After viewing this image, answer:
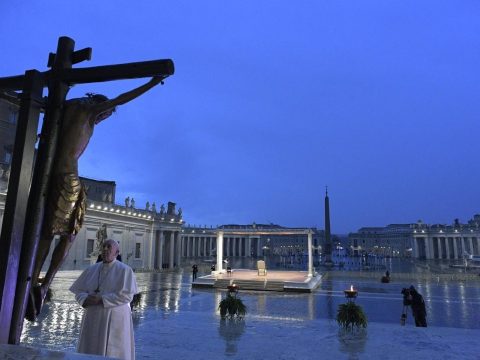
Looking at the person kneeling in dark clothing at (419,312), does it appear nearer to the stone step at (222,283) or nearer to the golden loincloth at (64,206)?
the golden loincloth at (64,206)

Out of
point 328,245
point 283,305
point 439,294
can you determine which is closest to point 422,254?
point 328,245

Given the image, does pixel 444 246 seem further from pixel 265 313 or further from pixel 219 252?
pixel 265 313

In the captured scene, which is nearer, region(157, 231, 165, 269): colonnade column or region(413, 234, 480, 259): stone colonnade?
region(157, 231, 165, 269): colonnade column

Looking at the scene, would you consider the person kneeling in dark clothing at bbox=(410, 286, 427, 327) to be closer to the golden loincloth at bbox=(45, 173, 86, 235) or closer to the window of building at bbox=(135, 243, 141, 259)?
the golden loincloth at bbox=(45, 173, 86, 235)

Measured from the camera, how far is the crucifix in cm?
376

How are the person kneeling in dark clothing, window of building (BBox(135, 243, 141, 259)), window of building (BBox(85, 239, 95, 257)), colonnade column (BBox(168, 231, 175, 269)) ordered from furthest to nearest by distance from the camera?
colonnade column (BBox(168, 231, 175, 269)), window of building (BBox(135, 243, 141, 259)), window of building (BBox(85, 239, 95, 257)), the person kneeling in dark clothing

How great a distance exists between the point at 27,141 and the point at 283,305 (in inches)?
692

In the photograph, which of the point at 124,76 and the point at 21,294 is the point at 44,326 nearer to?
the point at 21,294

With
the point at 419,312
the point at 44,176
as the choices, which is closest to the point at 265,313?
the point at 419,312

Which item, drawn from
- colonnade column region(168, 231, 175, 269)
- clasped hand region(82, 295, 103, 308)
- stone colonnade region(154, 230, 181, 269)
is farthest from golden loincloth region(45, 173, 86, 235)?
colonnade column region(168, 231, 175, 269)

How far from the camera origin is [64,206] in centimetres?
405

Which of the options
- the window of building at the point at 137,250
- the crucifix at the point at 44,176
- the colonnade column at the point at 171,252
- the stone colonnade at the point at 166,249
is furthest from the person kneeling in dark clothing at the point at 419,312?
the colonnade column at the point at 171,252

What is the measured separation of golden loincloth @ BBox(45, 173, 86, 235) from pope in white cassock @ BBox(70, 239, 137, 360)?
27.1 inches

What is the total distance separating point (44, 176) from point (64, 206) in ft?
1.37
